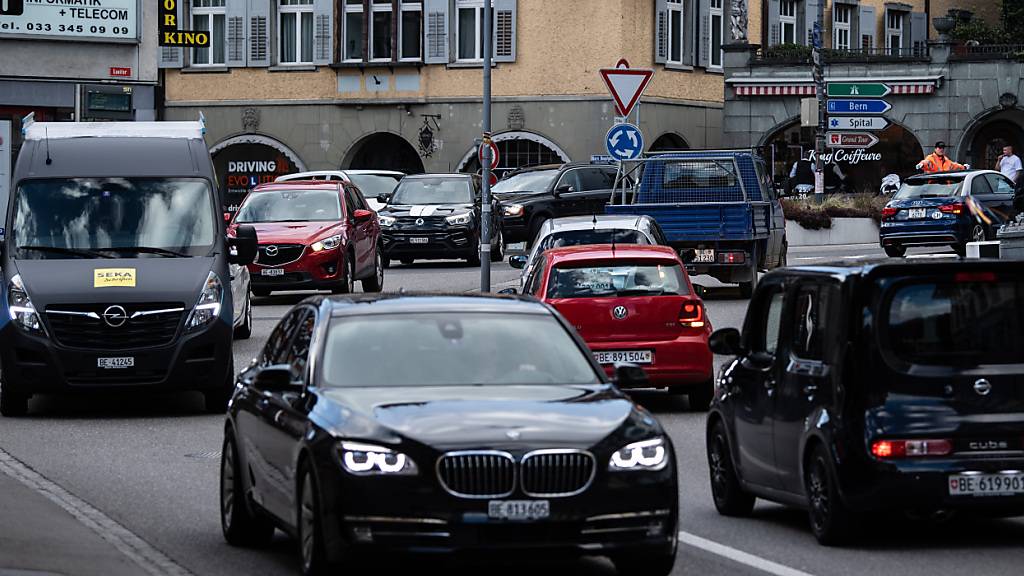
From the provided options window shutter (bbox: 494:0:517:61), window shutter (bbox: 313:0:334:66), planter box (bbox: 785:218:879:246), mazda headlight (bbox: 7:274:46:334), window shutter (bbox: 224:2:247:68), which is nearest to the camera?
mazda headlight (bbox: 7:274:46:334)

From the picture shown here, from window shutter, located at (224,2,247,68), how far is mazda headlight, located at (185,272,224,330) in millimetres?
41229

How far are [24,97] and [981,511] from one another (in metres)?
35.1

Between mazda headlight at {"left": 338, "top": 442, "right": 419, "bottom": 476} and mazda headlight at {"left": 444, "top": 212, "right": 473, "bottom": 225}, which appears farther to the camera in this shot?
mazda headlight at {"left": 444, "top": 212, "right": 473, "bottom": 225}

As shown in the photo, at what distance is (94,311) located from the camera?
1725 centimetres

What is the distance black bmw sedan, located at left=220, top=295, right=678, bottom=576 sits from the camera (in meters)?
8.70

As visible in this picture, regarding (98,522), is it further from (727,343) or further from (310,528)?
(727,343)

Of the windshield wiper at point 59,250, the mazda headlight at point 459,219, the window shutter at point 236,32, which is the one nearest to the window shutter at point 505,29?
the window shutter at point 236,32

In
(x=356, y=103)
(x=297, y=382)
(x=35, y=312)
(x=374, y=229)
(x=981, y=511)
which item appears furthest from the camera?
(x=356, y=103)

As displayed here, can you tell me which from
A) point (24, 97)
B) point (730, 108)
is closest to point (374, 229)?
point (24, 97)

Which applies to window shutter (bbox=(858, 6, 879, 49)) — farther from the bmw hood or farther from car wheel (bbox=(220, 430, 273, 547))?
the bmw hood

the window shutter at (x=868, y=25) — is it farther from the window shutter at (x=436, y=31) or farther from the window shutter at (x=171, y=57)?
the window shutter at (x=171, y=57)

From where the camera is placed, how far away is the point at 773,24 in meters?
60.2

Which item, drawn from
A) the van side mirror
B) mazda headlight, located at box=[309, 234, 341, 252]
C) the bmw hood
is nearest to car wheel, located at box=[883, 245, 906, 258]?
mazda headlight, located at box=[309, 234, 341, 252]

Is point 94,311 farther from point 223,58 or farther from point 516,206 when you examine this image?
point 223,58
